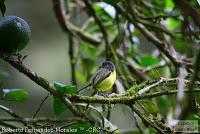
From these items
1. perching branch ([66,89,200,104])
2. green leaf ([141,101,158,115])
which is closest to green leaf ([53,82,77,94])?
perching branch ([66,89,200,104])

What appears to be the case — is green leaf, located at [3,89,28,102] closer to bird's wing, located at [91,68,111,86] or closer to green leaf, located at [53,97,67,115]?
green leaf, located at [53,97,67,115]

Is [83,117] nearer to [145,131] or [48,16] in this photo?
[145,131]

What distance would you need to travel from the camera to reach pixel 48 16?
3.25m

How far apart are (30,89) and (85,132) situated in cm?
188

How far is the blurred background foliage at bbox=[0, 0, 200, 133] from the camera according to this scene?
5.77ft

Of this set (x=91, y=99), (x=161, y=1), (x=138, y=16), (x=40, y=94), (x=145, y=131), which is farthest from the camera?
(x=40, y=94)

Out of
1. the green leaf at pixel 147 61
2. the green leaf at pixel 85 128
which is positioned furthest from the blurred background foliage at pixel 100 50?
the green leaf at pixel 85 128

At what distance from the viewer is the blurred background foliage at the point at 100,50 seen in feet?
5.77

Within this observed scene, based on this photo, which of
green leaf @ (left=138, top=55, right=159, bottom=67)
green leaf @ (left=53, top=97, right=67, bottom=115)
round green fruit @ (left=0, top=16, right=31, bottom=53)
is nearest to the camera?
round green fruit @ (left=0, top=16, right=31, bottom=53)

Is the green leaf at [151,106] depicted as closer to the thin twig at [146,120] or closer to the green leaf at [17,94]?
the thin twig at [146,120]

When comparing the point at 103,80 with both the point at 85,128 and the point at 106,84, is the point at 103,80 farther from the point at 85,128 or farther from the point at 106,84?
the point at 85,128

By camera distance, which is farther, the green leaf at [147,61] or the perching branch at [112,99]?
the green leaf at [147,61]

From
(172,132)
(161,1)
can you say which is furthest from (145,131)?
(161,1)

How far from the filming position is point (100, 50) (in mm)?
2059
